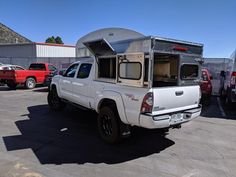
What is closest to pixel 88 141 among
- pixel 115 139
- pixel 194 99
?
pixel 115 139

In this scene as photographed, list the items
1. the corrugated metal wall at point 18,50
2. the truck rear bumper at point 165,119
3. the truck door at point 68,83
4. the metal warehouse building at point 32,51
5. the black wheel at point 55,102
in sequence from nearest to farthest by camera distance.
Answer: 1. the truck rear bumper at point 165,119
2. the truck door at point 68,83
3. the black wheel at point 55,102
4. the metal warehouse building at point 32,51
5. the corrugated metal wall at point 18,50

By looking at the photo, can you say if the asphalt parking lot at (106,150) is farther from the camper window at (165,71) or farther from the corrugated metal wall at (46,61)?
the corrugated metal wall at (46,61)

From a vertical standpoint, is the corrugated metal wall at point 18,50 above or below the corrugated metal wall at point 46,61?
above

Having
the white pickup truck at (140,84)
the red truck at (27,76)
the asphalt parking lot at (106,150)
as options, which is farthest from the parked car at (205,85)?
the red truck at (27,76)

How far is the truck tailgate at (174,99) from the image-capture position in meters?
4.85

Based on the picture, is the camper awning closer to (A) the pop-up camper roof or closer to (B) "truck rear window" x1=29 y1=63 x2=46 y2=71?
(A) the pop-up camper roof

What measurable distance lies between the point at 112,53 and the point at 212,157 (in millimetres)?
3100

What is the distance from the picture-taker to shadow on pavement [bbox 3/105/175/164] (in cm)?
487

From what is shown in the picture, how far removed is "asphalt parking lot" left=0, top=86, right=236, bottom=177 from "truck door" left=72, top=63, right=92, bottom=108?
0.73 meters

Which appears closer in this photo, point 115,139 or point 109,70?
point 115,139

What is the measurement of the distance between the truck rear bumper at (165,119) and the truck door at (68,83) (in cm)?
379

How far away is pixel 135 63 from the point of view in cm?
507

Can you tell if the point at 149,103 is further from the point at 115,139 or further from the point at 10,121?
the point at 10,121

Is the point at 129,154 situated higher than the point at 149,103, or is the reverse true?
the point at 149,103
